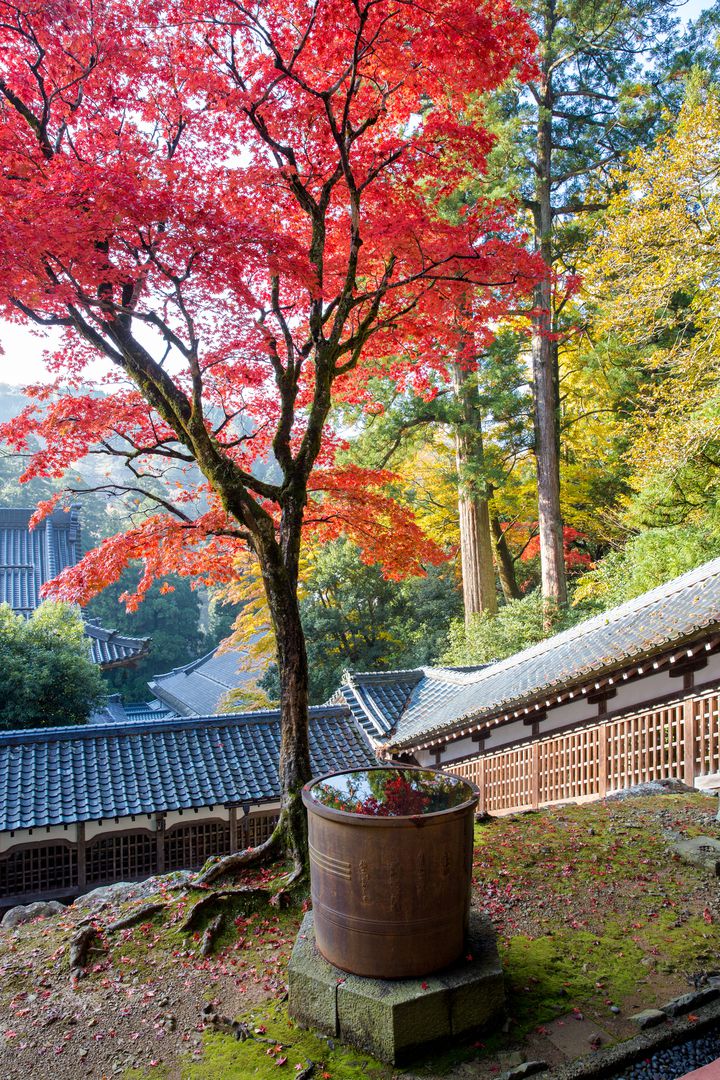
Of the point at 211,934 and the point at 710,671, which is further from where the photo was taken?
the point at 710,671

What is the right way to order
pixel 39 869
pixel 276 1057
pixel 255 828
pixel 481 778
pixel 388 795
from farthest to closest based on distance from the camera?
pixel 255 828 → pixel 481 778 → pixel 39 869 → pixel 388 795 → pixel 276 1057

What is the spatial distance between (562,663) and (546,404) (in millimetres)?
8921

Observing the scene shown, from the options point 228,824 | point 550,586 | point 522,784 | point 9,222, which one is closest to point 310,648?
point 550,586

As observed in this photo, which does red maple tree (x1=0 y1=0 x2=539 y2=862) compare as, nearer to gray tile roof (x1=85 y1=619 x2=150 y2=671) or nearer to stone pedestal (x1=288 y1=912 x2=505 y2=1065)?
stone pedestal (x1=288 y1=912 x2=505 y2=1065)

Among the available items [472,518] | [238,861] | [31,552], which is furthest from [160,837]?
[31,552]

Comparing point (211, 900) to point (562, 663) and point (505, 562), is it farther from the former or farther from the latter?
point (505, 562)

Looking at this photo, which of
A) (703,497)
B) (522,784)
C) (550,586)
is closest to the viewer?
(522,784)

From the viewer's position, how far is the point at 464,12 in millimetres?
5898

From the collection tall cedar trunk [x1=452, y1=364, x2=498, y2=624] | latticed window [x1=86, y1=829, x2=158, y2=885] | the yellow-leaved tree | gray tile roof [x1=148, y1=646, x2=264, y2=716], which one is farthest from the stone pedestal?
gray tile roof [x1=148, y1=646, x2=264, y2=716]

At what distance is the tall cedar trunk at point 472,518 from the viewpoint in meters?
17.7

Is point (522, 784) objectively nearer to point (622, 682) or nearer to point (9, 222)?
point (622, 682)

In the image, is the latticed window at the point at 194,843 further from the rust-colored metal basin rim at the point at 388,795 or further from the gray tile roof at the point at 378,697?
the rust-colored metal basin rim at the point at 388,795

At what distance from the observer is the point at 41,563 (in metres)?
23.8

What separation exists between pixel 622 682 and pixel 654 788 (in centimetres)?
164
